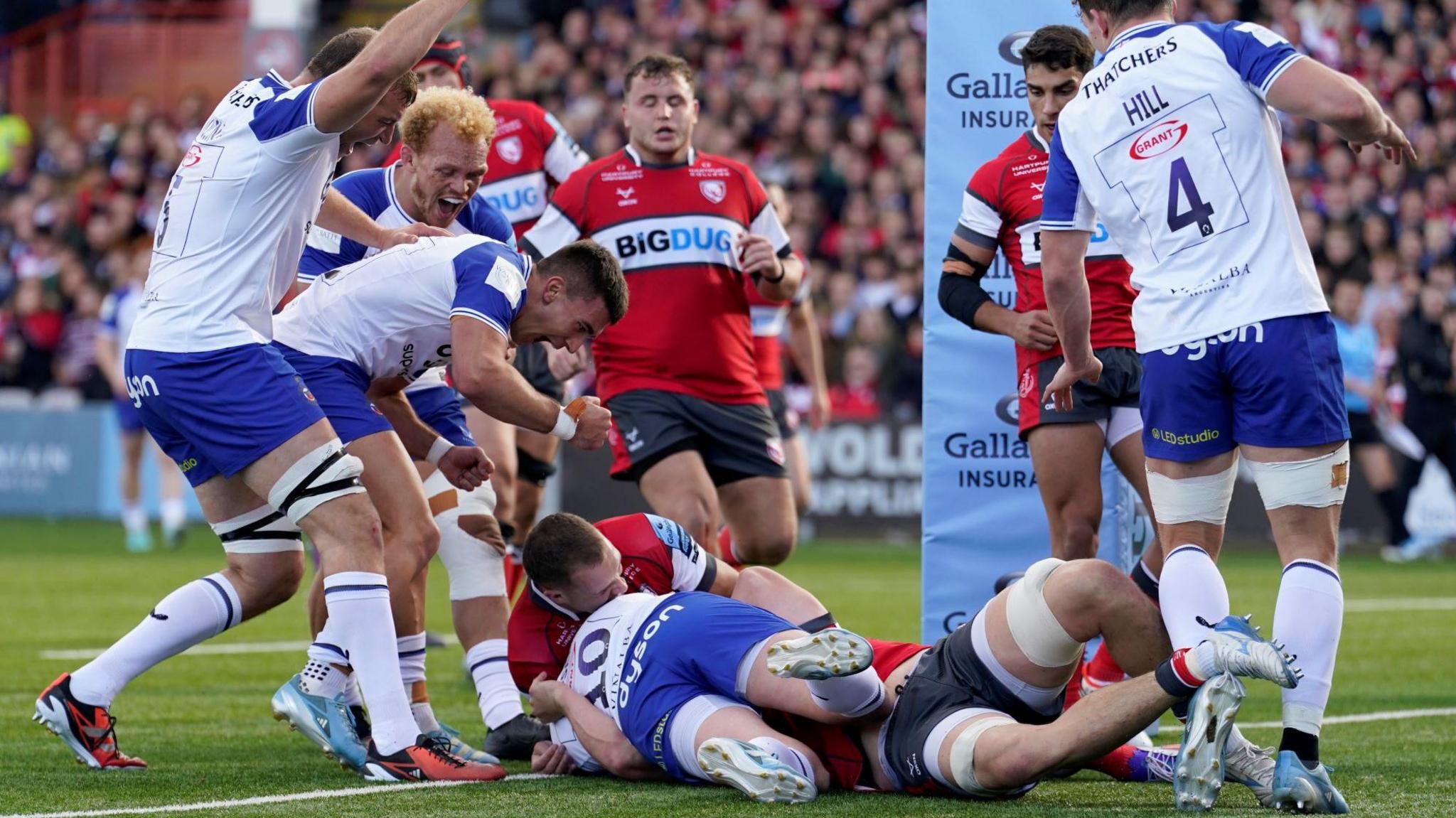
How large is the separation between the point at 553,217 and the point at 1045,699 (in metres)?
3.87

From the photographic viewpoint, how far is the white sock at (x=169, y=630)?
588 centimetres

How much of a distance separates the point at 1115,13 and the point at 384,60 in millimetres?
2151

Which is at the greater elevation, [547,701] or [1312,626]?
[1312,626]

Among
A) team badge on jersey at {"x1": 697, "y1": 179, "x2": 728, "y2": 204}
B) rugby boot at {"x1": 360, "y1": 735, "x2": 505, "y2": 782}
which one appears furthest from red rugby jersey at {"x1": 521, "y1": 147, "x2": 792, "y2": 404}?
rugby boot at {"x1": 360, "y1": 735, "x2": 505, "y2": 782}

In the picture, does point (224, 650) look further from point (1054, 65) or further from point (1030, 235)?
point (1054, 65)

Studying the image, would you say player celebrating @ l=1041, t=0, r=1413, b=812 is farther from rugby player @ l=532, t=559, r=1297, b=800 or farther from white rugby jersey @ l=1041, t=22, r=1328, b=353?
rugby player @ l=532, t=559, r=1297, b=800

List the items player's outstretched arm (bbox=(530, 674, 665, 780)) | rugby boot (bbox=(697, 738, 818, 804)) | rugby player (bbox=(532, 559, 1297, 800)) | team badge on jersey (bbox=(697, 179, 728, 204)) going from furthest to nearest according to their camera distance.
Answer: team badge on jersey (bbox=(697, 179, 728, 204)) → player's outstretched arm (bbox=(530, 674, 665, 780)) → rugby boot (bbox=(697, 738, 818, 804)) → rugby player (bbox=(532, 559, 1297, 800))

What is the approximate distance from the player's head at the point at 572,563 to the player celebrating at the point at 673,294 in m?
2.15

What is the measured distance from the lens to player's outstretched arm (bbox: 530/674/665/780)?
18.1 ft

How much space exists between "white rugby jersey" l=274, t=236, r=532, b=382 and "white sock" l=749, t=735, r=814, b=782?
4.98 feet

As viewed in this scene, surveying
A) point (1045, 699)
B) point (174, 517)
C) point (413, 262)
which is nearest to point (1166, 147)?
point (1045, 699)

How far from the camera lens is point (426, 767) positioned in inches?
219

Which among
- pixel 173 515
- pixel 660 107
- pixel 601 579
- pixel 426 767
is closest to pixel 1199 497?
pixel 601 579

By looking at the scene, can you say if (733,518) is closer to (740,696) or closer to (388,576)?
(388,576)
